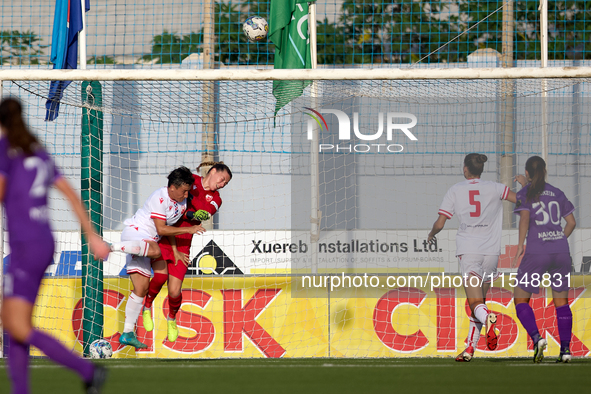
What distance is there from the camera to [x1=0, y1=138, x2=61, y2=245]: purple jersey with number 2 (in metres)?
2.94

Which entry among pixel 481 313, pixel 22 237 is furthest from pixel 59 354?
pixel 481 313

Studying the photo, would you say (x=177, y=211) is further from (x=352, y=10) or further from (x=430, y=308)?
(x=352, y=10)

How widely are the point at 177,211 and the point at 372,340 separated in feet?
11.1

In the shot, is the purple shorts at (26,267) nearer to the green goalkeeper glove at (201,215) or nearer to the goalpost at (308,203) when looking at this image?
the green goalkeeper glove at (201,215)

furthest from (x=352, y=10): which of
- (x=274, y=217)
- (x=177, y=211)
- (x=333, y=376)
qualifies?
(x=333, y=376)

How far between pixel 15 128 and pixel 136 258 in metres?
3.04

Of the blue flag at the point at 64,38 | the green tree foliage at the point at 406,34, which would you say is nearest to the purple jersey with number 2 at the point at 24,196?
the blue flag at the point at 64,38

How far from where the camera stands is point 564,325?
6.02 m

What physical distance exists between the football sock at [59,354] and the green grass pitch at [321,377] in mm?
1082

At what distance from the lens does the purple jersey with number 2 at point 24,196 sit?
2939 millimetres

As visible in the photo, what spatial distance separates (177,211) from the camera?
592 centimetres

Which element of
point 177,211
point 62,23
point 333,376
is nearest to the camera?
point 333,376

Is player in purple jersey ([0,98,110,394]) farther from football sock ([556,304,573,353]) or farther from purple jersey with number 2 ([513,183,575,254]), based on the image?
purple jersey with number 2 ([513,183,575,254])

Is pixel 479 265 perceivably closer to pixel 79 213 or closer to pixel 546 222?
pixel 546 222
